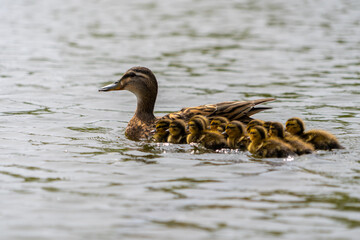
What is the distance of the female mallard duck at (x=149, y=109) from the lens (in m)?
7.82

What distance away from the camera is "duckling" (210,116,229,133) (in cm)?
743

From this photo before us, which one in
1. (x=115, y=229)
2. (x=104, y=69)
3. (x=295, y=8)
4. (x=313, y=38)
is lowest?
(x=115, y=229)

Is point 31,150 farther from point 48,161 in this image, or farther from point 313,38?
point 313,38

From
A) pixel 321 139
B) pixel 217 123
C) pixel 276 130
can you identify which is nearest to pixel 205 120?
pixel 217 123

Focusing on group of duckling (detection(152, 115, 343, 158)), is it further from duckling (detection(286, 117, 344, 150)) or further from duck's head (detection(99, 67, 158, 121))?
duck's head (detection(99, 67, 158, 121))

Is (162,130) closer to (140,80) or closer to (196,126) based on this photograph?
(196,126)

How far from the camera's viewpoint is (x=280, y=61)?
14.3m

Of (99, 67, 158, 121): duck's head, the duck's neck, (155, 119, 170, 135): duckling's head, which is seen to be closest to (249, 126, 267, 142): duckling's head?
(155, 119, 170, 135): duckling's head

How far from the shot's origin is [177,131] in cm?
747

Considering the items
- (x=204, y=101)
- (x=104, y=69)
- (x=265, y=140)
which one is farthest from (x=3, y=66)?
(x=265, y=140)

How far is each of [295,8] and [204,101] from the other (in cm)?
1320

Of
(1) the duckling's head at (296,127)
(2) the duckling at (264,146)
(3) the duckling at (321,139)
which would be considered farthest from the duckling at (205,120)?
(3) the duckling at (321,139)

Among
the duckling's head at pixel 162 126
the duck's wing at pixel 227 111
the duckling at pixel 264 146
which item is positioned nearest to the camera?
the duckling at pixel 264 146

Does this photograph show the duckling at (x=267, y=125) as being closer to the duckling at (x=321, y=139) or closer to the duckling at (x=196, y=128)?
the duckling at (x=321, y=139)
